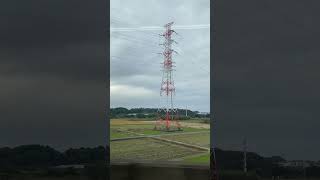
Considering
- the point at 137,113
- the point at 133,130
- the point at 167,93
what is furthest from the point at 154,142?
the point at 167,93

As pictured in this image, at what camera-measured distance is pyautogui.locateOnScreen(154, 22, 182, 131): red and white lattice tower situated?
907cm

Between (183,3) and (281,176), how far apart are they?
287 centimetres

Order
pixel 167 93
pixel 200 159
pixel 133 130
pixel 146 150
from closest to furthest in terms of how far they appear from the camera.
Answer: pixel 200 159 → pixel 167 93 → pixel 146 150 → pixel 133 130

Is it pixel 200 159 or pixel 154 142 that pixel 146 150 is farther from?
pixel 200 159

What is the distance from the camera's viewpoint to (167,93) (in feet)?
30.5

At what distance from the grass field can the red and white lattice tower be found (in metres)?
0.12

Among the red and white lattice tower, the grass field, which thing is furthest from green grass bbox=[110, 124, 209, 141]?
the red and white lattice tower

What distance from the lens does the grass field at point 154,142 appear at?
9.10 metres

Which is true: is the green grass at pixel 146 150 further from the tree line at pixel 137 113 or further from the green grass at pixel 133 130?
the tree line at pixel 137 113

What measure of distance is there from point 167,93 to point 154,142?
105 cm

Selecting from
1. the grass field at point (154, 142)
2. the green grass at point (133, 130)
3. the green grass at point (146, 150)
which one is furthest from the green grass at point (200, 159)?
the green grass at point (133, 130)

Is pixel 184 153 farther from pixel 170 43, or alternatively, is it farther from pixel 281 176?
pixel 281 176

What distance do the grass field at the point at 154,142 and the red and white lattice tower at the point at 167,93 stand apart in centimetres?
12

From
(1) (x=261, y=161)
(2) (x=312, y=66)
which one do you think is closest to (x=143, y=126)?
(1) (x=261, y=161)
